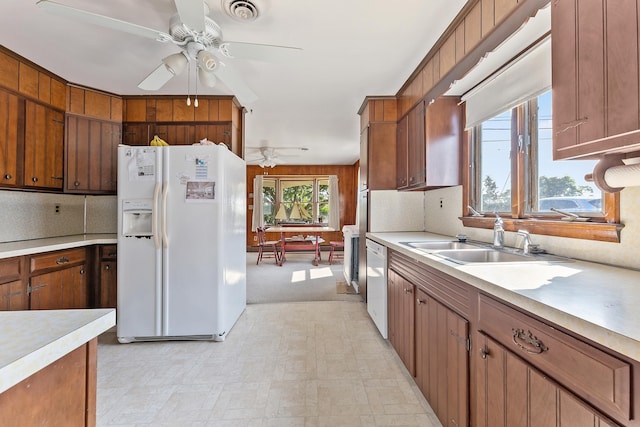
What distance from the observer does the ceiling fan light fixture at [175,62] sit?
1842mm

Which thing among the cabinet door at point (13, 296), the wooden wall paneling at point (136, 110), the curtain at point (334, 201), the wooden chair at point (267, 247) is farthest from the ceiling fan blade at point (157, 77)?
the curtain at point (334, 201)

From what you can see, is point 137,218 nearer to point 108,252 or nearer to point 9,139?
point 108,252

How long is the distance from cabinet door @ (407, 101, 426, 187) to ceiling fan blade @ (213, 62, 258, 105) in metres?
1.48

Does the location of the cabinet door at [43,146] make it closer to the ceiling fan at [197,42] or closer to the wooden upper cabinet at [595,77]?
the ceiling fan at [197,42]

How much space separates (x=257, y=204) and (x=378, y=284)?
6011 mm

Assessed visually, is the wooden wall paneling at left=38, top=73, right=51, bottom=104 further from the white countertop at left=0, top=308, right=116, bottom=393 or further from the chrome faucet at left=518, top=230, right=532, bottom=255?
the chrome faucet at left=518, top=230, right=532, bottom=255

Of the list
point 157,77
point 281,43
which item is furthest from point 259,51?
point 157,77

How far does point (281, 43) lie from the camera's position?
221cm

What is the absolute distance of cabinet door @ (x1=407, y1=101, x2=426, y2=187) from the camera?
2539mm

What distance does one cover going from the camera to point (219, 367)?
7.14ft

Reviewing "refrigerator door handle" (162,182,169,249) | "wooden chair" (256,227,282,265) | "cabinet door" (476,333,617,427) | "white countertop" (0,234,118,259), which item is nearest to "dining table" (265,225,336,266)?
"wooden chair" (256,227,282,265)

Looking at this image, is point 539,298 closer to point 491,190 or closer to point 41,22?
point 491,190

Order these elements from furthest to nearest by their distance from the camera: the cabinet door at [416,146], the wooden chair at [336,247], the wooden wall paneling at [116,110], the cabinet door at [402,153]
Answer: the wooden chair at [336,247] → the wooden wall paneling at [116,110] → the cabinet door at [402,153] → the cabinet door at [416,146]

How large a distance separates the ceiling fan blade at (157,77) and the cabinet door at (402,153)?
2172 millimetres
